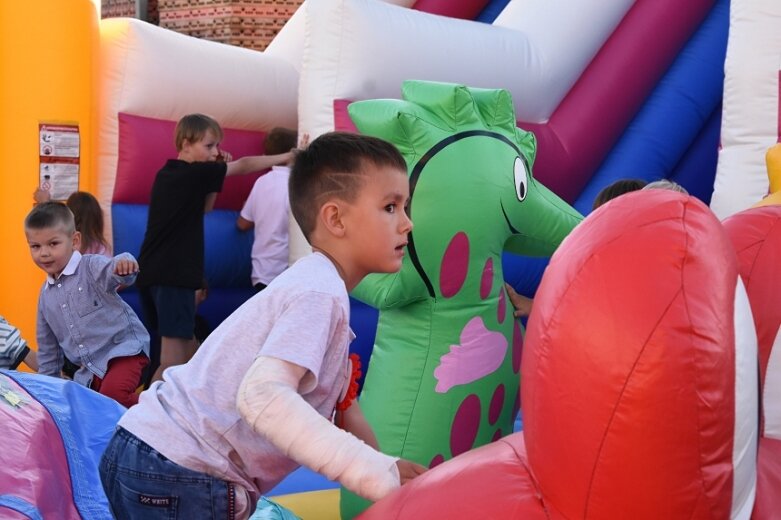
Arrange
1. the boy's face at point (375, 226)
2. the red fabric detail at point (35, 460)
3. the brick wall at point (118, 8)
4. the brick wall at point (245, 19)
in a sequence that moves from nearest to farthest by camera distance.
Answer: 1. the boy's face at point (375, 226)
2. the red fabric detail at point (35, 460)
3. the brick wall at point (245, 19)
4. the brick wall at point (118, 8)

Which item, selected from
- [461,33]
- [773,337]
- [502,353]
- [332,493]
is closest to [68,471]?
[332,493]

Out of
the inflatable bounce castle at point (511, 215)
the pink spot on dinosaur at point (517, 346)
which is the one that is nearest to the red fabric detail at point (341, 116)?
the inflatable bounce castle at point (511, 215)

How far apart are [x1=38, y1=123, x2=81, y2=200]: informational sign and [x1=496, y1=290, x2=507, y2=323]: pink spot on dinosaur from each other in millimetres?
1559

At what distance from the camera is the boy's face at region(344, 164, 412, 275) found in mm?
1248

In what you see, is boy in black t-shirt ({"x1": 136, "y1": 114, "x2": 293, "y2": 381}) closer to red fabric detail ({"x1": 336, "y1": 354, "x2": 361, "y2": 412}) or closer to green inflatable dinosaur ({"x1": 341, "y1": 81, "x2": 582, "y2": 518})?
green inflatable dinosaur ({"x1": 341, "y1": 81, "x2": 582, "y2": 518})

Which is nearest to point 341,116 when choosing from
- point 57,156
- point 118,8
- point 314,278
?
point 57,156

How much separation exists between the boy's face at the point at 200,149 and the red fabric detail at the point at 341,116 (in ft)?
1.63

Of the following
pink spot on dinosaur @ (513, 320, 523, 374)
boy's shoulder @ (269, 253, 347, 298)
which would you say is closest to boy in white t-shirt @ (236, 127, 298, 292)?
pink spot on dinosaur @ (513, 320, 523, 374)

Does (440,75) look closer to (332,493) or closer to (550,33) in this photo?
(550,33)

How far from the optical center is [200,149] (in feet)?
9.93

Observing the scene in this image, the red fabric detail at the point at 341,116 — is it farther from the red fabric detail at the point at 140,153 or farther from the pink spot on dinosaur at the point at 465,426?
the pink spot on dinosaur at the point at 465,426

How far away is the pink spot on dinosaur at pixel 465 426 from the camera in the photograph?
188 centimetres

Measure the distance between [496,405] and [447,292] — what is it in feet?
0.75

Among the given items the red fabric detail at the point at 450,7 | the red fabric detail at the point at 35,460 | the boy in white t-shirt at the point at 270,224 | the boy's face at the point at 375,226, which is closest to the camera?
the boy's face at the point at 375,226
